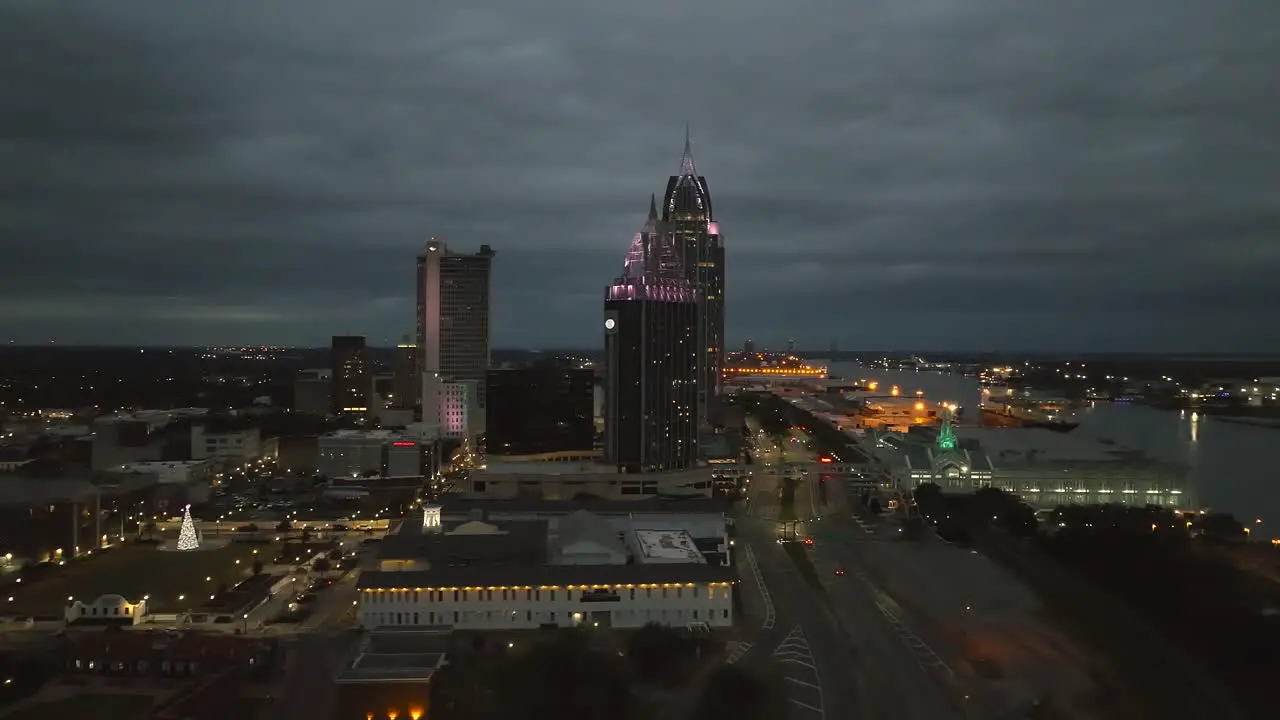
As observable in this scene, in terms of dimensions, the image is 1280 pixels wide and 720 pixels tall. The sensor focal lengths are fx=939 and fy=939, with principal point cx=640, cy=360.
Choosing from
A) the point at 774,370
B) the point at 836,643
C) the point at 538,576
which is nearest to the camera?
the point at 836,643

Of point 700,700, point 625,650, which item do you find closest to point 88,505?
point 625,650

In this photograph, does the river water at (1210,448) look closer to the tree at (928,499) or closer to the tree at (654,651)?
the tree at (928,499)

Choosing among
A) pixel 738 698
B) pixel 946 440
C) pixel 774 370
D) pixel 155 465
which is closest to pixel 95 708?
pixel 738 698

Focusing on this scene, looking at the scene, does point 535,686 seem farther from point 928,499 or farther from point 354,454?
point 354,454

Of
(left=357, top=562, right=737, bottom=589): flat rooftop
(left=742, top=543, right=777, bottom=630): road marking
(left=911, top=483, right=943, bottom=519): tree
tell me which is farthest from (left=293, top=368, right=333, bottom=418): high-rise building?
(left=357, top=562, right=737, bottom=589): flat rooftop

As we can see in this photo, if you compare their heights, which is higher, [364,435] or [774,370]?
[774,370]

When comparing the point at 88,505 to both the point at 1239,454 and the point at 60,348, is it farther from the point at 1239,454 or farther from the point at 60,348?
the point at 60,348

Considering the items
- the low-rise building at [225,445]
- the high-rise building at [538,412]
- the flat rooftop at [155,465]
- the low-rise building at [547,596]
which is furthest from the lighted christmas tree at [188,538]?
the high-rise building at [538,412]
